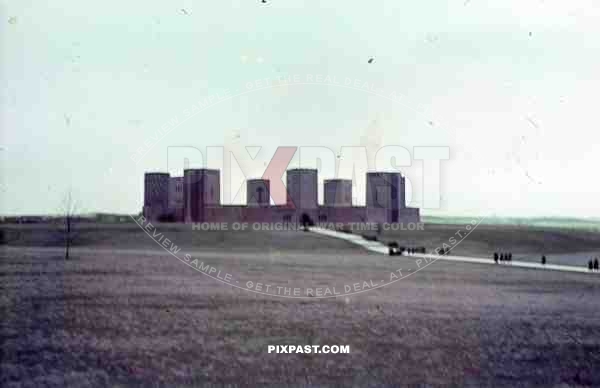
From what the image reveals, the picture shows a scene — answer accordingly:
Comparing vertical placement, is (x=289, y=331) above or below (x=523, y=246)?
above

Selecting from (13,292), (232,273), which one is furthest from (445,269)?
(13,292)

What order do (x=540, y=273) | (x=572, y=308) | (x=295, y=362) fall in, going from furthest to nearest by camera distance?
(x=540, y=273) → (x=572, y=308) → (x=295, y=362)

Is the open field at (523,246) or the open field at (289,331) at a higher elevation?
the open field at (289,331)

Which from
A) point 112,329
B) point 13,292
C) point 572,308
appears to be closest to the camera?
point 112,329

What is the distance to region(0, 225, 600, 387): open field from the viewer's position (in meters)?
9.80

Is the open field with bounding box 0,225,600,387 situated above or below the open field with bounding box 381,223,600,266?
above

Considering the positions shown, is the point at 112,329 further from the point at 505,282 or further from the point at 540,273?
the point at 540,273

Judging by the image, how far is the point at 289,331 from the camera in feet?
42.0

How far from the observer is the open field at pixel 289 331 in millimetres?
9797

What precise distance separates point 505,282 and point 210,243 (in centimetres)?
2977

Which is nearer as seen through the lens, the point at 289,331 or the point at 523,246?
the point at 289,331

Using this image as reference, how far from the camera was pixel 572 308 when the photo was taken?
55.3 feet

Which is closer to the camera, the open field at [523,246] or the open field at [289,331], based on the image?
the open field at [289,331]

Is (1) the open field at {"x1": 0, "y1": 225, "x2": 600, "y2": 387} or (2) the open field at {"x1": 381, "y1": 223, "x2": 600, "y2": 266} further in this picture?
(2) the open field at {"x1": 381, "y1": 223, "x2": 600, "y2": 266}
